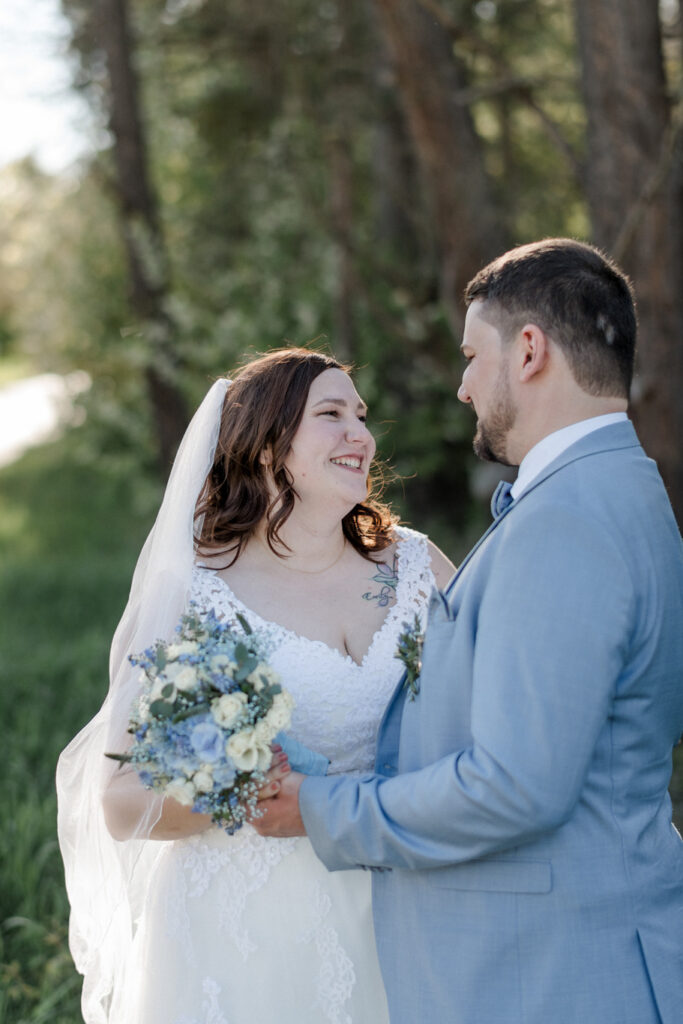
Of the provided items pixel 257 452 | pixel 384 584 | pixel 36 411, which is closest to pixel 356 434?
pixel 257 452

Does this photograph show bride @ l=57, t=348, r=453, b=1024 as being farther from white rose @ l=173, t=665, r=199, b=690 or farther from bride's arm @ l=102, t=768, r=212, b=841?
white rose @ l=173, t=665, r=199, b=690

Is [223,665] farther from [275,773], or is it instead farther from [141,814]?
[141,814]

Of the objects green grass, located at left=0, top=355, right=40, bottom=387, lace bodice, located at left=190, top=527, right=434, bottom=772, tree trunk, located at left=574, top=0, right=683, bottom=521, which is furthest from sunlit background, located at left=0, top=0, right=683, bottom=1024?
green grass, located at left=0, top=355, right=40, bottom=387

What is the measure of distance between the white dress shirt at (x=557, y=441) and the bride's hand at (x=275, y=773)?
75cm

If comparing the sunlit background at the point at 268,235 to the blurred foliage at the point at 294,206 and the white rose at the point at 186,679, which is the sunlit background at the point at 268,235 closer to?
the blurred foliage at the point at 294,206

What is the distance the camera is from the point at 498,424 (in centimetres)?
213

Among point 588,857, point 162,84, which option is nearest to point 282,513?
point 588,857

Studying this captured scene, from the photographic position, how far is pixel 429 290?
11812 millimetres

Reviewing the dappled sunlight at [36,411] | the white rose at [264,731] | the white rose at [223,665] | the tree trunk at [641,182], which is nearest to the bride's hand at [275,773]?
the white rose at [264,731]

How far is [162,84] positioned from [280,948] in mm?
13917

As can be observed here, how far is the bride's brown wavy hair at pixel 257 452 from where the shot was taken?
296 cm

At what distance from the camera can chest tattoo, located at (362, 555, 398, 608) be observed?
2.96 metres

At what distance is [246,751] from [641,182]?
13.8 ft

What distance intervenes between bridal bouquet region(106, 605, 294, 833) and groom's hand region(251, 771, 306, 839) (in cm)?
5
